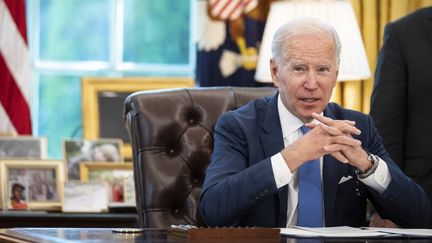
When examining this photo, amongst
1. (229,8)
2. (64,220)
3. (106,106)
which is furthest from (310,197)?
(229,8)

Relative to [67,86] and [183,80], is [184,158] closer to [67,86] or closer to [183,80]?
[183,80]

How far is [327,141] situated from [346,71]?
182 centimetres

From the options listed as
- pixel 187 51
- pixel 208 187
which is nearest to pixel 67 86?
pixel 187 51

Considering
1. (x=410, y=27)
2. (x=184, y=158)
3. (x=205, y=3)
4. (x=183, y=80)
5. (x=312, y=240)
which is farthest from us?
(x=205, y=3)

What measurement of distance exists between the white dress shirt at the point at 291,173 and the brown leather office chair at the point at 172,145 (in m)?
0.39

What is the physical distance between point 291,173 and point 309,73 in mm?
331

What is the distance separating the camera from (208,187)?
2.91 m

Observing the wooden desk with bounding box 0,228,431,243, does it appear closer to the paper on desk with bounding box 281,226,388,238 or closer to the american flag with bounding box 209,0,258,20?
the paper on desk with bounding box 281,226,388,238

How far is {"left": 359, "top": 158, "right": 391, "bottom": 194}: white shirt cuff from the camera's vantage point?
2.87m

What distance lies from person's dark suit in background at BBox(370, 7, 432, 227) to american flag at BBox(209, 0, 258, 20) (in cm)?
207

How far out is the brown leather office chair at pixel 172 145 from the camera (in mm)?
3326

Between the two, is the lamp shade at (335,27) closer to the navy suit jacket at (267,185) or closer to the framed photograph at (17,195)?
the framed photograph at (17,195)

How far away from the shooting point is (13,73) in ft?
17.7

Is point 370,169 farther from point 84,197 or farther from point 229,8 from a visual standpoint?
point 229,8
